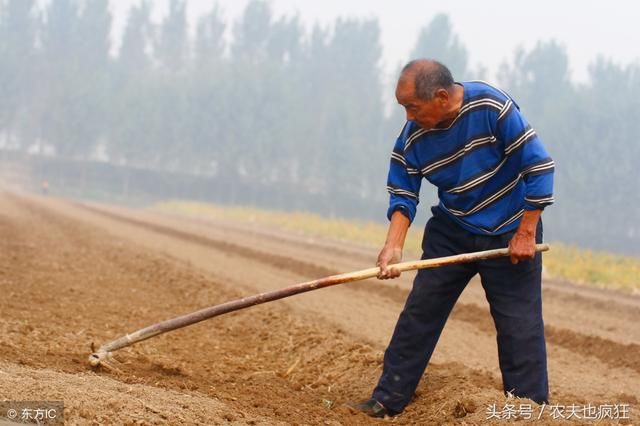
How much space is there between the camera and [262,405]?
4754 millimetres

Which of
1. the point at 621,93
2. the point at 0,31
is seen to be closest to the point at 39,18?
the point at 0,31

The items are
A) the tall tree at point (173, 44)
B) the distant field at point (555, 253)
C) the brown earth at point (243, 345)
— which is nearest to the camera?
the brown earth at point (243, 345)

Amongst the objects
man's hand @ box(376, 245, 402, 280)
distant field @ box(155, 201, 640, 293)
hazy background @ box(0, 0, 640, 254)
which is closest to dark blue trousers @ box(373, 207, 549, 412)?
man's hand @ box(376, 245, 402, 280)

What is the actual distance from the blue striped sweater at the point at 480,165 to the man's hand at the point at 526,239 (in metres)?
0.05

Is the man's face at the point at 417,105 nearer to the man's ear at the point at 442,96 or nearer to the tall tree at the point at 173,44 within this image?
the man's ear at the point at 442,96

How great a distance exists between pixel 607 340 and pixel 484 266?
208 inches

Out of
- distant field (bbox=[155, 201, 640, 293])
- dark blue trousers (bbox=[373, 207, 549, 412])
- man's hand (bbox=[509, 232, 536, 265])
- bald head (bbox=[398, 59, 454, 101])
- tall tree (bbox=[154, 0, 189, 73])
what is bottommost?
→ distant field (bbox=[155, 201, 640, 293])

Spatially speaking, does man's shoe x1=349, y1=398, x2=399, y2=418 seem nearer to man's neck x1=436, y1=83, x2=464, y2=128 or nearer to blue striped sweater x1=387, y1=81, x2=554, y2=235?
blue striped sweater x1=387, y1=81, x2=554, y2=235

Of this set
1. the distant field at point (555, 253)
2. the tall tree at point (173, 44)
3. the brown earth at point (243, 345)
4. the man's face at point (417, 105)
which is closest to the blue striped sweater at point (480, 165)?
the man's face at point (417, 105)

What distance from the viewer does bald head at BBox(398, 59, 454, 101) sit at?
4461 millimetres

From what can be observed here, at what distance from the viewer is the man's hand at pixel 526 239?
4.59 metres

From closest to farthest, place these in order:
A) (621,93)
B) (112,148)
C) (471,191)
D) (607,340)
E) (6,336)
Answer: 1. (471,191)
2. (6,336)
3. (607,340)
4. (112,148)
5. (621,93)

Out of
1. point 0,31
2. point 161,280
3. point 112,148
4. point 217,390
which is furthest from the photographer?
point 0,31

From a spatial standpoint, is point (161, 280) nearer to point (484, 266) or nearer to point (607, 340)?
point (607, 340)
